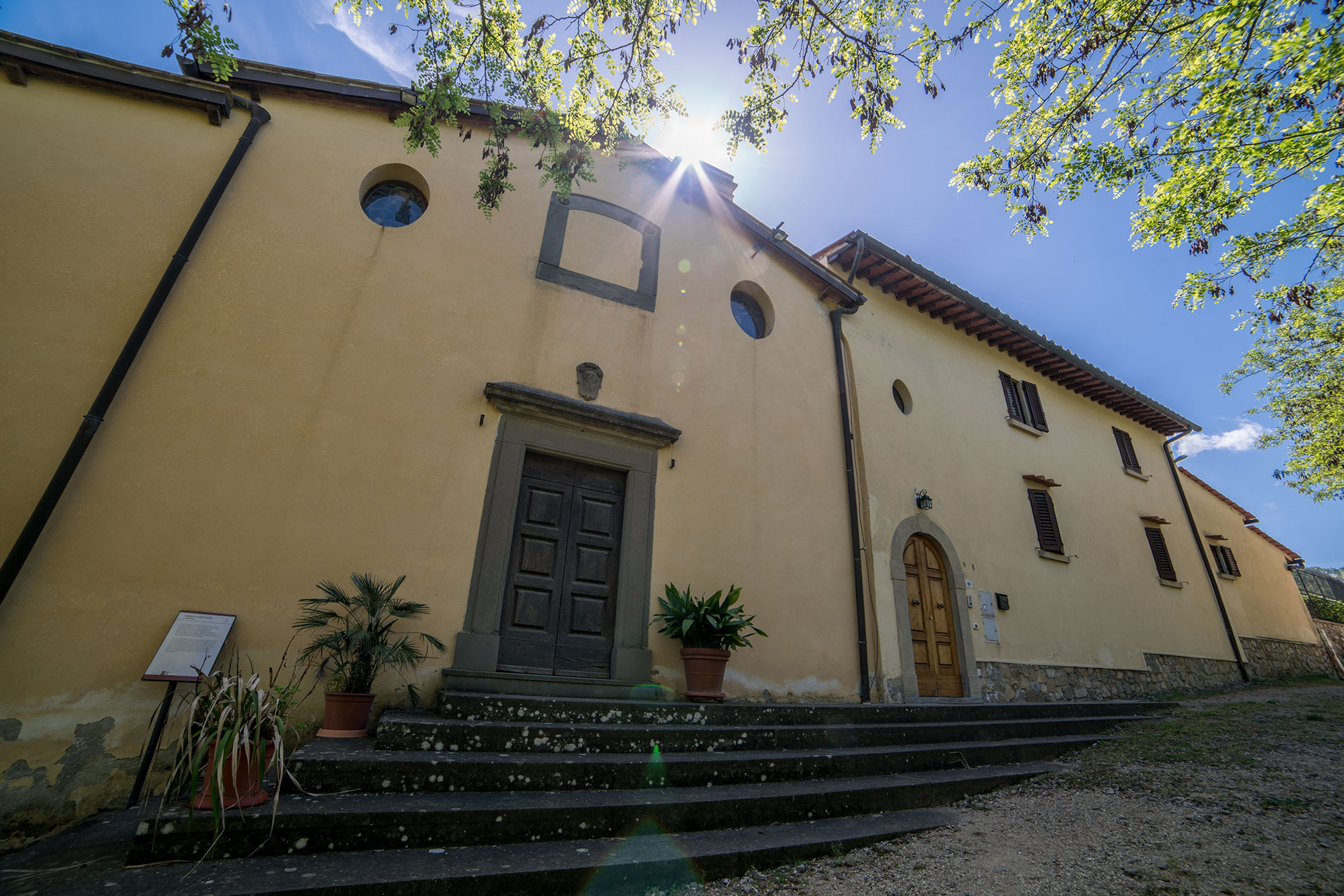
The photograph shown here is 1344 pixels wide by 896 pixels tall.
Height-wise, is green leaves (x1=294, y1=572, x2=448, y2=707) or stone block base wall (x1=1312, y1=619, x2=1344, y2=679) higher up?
stone block base wall (x1=1312, y1=619, x2=1344, y2=679)

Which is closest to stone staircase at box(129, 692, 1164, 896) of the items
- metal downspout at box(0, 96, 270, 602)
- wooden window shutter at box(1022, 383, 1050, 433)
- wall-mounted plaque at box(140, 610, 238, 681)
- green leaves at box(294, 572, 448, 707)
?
green leaves at box(294, 572, 448, 707)

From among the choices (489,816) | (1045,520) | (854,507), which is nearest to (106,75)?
(489,816)

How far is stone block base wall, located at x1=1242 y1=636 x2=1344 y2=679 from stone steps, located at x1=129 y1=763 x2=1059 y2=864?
14744 millimetres

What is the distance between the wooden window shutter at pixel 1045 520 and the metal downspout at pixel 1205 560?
5903 millimetres

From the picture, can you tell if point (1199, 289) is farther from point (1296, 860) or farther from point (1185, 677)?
point (1185, 677)

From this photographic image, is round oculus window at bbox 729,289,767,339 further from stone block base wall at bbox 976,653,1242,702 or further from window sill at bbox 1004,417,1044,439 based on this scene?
stone block base wall at bbox 976,653,1242,702

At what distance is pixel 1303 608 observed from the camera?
15391 mm

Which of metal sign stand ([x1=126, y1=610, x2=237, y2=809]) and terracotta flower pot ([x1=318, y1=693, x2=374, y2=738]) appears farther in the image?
terracotta flower pot ([x1=318, y1=693, x2=374, y2=738])

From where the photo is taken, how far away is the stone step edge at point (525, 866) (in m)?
2.14

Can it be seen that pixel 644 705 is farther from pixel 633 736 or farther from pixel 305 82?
pixel 305 82


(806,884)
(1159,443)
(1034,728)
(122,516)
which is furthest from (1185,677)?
(122,516)

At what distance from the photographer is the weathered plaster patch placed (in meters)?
3.22

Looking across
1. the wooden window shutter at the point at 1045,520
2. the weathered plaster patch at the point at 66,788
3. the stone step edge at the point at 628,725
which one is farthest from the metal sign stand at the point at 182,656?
the wooden window shutter at the point at 1045,520

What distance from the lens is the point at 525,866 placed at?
2.39 m
